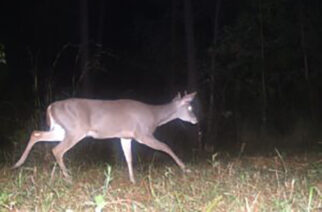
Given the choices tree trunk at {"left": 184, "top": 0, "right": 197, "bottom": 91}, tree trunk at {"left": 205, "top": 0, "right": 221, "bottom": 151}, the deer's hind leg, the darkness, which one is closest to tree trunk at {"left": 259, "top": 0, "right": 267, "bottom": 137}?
the darkness

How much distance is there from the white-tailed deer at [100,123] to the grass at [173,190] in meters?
0.44

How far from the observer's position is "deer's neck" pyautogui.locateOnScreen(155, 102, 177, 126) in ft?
36.6

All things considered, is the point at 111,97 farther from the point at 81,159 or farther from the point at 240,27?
the point at 81,159

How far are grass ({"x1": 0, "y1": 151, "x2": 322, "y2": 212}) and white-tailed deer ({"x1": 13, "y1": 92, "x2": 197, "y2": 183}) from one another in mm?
440

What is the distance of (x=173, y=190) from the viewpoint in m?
→ 7.22

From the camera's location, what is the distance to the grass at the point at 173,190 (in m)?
6.04

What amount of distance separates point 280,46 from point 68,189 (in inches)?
483

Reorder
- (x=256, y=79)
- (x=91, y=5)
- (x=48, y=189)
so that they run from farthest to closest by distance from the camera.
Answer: (x=91, y=5), (x=256, y=79), (x=48, y=189)

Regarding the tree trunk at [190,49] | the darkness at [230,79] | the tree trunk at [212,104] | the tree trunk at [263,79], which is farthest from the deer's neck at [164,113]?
the tree trunk at [190,49]

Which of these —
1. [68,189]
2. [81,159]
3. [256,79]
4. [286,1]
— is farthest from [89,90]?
[68,189]

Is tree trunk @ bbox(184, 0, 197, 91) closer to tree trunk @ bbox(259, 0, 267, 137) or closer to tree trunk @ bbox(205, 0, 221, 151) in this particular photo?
tree trunk @ bbox(205, 0, 221, 151)

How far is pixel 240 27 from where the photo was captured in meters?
18.5

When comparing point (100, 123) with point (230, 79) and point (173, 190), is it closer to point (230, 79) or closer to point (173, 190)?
point (173, 190)

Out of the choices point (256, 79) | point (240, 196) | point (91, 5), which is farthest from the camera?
point (91, 5)
